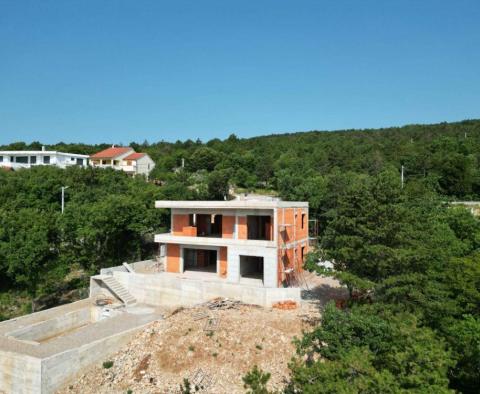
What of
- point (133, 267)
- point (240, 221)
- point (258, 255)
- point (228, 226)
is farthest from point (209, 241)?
point (133, 267)

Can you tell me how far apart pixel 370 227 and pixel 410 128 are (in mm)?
95141

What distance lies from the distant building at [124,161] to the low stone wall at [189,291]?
48.2 m

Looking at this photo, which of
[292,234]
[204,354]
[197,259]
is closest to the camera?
[204,354]

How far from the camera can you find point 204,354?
18.4 metres

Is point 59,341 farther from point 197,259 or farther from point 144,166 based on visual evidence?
point 144,166

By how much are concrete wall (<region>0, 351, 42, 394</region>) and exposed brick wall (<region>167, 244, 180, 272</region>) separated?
12.0 m

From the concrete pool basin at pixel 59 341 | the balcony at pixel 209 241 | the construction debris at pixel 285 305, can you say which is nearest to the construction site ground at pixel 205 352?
the construction debris at pixel 285 305

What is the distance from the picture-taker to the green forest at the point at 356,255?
12836 millimetres

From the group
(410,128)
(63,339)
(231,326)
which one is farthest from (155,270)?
(410,128)

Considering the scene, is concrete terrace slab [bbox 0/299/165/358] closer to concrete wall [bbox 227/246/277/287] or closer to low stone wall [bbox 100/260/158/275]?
low stone wall [bbox 100/260/158/275]

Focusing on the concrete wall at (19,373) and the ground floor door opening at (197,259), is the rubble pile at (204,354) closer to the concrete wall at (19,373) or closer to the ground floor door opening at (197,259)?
the concrete wall at (19,373)

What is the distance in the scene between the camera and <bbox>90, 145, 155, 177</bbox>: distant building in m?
73.1

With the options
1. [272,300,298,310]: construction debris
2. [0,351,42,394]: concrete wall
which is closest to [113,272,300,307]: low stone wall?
[272,300,298,310]: construction debris

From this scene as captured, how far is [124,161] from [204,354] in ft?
197
